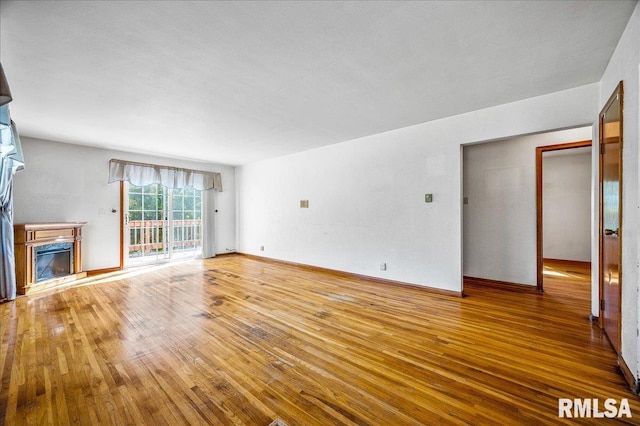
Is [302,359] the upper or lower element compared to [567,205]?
lower

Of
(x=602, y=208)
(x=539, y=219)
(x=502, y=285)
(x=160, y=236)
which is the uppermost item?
(x=602, y=208)

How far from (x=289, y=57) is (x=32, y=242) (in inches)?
192

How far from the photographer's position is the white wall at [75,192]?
4.50 m

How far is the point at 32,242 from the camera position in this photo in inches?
158

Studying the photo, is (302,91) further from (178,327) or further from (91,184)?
(91,184)

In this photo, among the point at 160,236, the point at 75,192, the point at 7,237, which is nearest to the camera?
the point at 7,237

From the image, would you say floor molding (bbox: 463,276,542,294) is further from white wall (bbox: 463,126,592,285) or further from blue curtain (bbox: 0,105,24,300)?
blue curtain (bbox: 0,105,24,300)

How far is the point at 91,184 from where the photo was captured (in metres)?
5.14

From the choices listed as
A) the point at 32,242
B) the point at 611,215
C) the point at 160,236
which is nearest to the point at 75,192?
the point at 32,242

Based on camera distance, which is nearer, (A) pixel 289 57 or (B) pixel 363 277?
(A) pixel 289 57

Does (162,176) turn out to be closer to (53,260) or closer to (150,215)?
(150,215)

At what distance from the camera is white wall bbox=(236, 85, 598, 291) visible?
328cm

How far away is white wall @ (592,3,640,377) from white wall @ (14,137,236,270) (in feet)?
24.0

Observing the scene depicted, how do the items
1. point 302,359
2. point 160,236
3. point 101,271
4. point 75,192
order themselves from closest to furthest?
point 302,359, point 75,192, point 101,271, point 160,236
